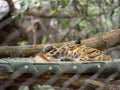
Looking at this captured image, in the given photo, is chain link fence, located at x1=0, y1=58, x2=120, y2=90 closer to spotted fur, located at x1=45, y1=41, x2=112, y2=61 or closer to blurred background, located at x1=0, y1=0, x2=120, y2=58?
spotted fur, located at x1=45, y1=41, x2=112, y2=61

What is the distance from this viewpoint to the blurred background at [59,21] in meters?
2.95

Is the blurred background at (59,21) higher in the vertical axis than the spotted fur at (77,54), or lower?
lower

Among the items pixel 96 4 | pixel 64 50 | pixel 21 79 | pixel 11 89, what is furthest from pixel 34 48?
pixel 96 4

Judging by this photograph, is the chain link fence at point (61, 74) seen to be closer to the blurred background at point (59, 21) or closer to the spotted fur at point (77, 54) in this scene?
the spotted fur at point (77, 54)

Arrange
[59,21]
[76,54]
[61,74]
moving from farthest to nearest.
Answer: [59,21], [76,54], [61,74]

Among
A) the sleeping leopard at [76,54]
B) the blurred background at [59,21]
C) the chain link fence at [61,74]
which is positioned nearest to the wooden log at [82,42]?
the blurred background at [59,21]

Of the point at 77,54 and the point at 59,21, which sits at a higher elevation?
the point at 77,54

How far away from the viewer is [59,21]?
3533 millimetres

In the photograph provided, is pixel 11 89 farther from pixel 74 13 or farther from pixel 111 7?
pixel 74 13

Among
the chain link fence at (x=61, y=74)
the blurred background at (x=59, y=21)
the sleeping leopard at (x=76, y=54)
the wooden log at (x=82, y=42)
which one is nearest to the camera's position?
the chain link fence at (x=61, y=74)

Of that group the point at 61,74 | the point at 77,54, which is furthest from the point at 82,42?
the point at 61,74

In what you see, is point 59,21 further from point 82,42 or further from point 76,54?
point 76,54

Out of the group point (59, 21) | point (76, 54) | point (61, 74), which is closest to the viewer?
point (61, 74)

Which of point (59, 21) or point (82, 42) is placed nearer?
point (82, 42)
